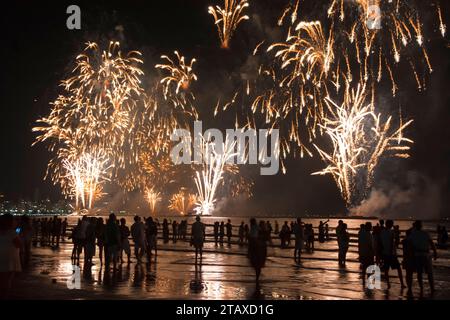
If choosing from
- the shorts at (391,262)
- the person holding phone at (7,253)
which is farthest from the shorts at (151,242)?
the person holding phone at (7,253)

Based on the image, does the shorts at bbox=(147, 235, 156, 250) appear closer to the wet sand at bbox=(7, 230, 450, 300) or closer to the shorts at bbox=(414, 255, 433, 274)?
the wet sand at bbox=(7, 230, 450, 300)

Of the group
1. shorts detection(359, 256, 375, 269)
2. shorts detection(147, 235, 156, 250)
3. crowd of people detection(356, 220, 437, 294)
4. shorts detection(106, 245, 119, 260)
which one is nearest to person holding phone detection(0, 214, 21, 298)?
shorts detection(106, 245, 119, 260)

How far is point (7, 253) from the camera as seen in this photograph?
32.8ft

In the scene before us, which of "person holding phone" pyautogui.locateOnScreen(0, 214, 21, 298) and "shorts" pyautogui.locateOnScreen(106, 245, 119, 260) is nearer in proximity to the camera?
"person holding phone" pyautogui.locateOnScreen(0, 214, 21, 298)

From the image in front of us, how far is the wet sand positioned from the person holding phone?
1.93 m

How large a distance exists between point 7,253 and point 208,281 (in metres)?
6.61

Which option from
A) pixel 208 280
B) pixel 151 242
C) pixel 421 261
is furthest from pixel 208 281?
pixel 151 242

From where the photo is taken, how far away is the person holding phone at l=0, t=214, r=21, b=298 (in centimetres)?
998

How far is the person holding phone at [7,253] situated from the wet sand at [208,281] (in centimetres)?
193

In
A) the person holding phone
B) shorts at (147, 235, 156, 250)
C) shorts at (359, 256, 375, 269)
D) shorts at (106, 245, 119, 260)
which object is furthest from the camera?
shorts at (147, 235, 156, 250)

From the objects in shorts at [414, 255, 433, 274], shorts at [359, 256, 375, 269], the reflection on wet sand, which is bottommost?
the reflection on wet sand
